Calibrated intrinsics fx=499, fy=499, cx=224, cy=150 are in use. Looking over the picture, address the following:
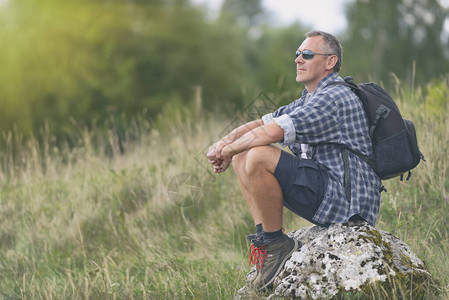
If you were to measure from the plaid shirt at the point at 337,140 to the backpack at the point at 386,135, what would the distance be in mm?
42


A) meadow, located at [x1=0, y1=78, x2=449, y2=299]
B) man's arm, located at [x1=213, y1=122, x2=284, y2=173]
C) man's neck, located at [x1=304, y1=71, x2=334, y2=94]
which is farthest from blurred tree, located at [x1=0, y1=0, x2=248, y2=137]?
man's arm, located at [x1=213, y1=122, x2=284, y2=173]

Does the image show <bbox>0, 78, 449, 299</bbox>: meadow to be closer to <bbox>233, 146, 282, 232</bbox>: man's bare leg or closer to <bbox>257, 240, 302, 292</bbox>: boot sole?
<bbox>257, 240, 302, 292</bbox>: boot sole

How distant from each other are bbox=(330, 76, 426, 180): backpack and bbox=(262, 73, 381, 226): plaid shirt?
0.14 ft

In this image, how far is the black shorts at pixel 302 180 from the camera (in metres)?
2.96

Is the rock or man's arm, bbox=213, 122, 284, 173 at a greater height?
man's arm, bbox=213, 122, 284, 173

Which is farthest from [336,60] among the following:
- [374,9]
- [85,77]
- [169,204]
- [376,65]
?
[374,9]

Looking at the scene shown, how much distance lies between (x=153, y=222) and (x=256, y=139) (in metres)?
2.57

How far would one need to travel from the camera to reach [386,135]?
2994mm

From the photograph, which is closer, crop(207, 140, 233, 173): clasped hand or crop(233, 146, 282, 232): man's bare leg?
crop(233, 146, 282, 232): man's bare leg

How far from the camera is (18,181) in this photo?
6570 mm

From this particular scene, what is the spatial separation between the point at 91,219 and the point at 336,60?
3.34 meters

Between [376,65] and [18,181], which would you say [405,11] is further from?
[18,181]

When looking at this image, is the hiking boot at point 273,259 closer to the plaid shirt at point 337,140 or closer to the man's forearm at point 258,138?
the plaid shirt at point 337,140

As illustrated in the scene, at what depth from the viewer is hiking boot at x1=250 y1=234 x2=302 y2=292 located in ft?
10.1
